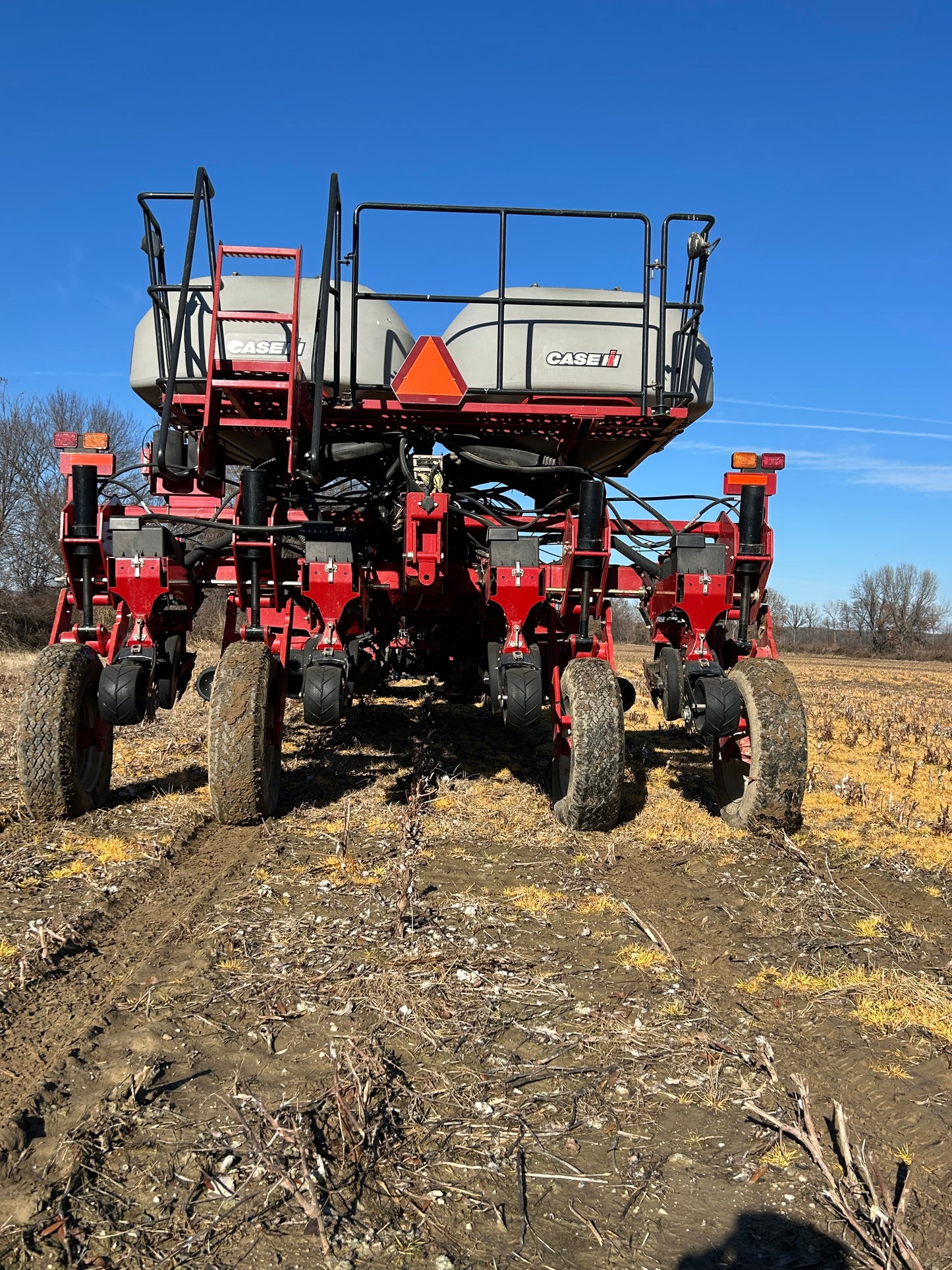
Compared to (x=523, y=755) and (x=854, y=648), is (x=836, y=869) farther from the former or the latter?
(x=854, y=648)

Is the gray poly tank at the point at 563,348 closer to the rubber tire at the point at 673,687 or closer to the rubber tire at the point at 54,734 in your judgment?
the rubber tire at the point at 673,687

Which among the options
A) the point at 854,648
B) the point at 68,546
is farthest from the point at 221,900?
the point at 854,648

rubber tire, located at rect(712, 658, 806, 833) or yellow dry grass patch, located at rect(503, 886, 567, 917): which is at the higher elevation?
rubber tire, located at rect(712, 658, 806, 833)

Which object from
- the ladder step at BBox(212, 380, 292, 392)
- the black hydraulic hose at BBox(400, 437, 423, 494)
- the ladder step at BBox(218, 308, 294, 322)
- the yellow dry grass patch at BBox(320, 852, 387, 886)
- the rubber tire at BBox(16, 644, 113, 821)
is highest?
the ladder step at BBox(218, 308, 294, 322)

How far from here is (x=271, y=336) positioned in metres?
6.58

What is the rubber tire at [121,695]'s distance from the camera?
5.45 meters

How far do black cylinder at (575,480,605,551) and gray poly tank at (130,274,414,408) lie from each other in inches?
73.6

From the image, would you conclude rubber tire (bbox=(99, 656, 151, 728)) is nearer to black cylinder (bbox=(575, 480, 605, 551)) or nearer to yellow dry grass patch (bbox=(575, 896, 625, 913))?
yellow dry grass patch (bbox=(575, 896, 625, 913))

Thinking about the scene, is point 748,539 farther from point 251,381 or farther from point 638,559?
point 251,381

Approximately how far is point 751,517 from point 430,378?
Result: 8.10 feet

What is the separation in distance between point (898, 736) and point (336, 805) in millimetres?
8103

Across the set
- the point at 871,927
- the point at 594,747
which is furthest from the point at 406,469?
the point at 871,927

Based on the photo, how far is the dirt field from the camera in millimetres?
2178

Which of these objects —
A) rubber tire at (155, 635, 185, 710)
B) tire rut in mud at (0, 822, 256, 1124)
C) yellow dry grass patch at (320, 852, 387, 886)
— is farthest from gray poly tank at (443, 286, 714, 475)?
tire rut in mud at (0, 822, 256, 1124)
